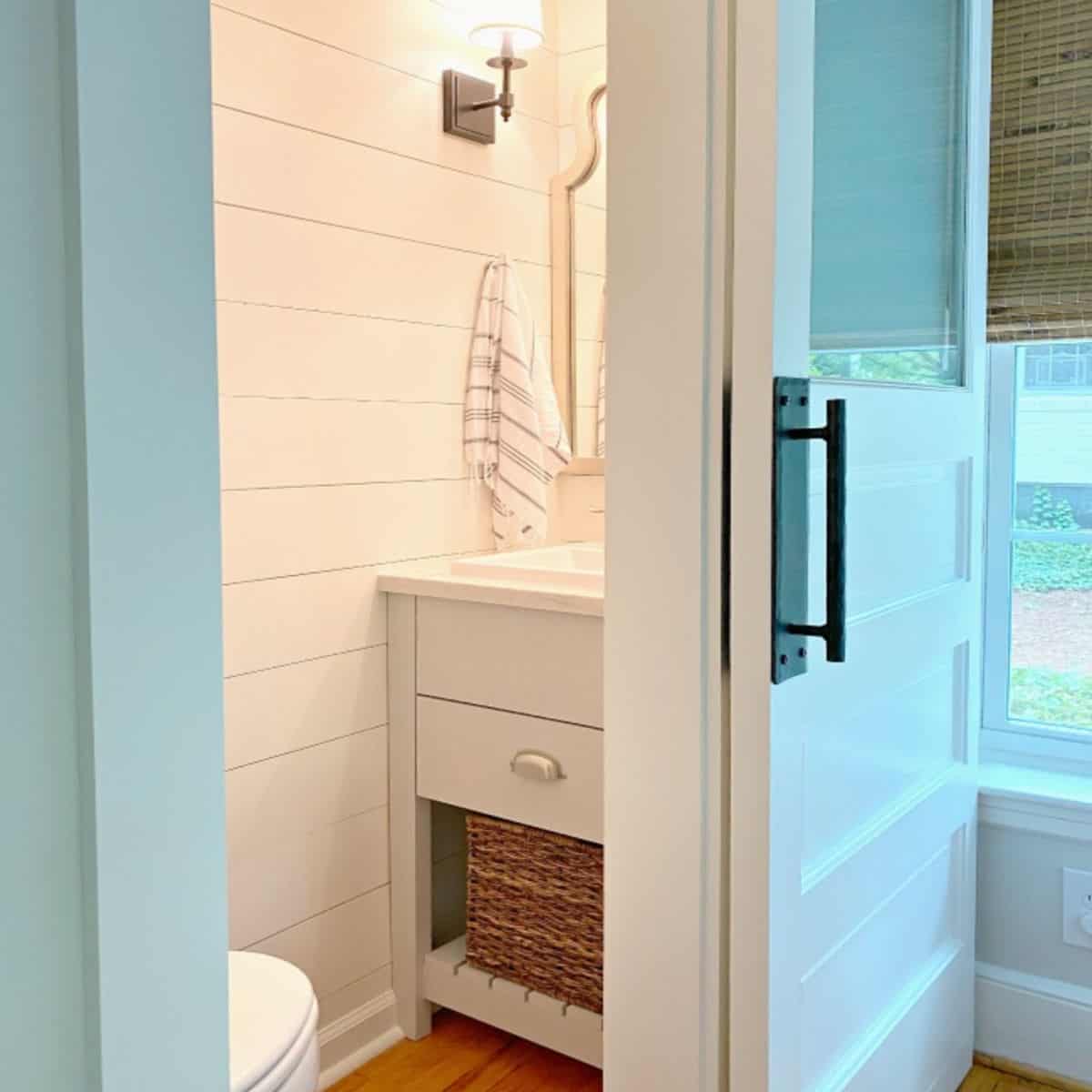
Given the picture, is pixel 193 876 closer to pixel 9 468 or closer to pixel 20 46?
pixel 9 468

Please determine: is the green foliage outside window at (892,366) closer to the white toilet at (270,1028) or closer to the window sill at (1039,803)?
the window sill at (1039,803)

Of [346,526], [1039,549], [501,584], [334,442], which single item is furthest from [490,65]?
[1039,549]

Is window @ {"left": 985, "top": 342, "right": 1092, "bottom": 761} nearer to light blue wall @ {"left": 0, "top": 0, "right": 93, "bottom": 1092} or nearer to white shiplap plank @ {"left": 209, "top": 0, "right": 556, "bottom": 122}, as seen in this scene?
white shiplap plank @ {"left": 209, "top": 0, "right": 556, "bottom": 122}

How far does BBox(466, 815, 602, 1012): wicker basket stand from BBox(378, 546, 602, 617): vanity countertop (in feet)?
1.45

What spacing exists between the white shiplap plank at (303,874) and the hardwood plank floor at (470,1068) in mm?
324

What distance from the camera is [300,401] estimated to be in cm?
212

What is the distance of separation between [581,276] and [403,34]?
65 centimetres

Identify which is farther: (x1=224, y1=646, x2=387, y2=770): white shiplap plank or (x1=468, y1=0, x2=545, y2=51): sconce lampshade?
(x1=468, y1=0, x2=545, y2=51): sconce lampshade

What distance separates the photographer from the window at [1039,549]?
221 centimetres

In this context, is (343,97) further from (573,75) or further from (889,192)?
(889,192)

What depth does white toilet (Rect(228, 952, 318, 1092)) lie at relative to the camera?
4.59 feet

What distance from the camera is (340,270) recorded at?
2.18 metres

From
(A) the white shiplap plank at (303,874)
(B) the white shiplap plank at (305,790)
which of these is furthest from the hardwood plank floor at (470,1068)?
(B) the white shiplap plank at (305,790)

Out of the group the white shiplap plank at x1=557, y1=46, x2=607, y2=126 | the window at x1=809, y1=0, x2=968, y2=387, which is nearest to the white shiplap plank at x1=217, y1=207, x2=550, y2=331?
the white shiplap plank at x1=557, y1=46, x2=607, y2=126
